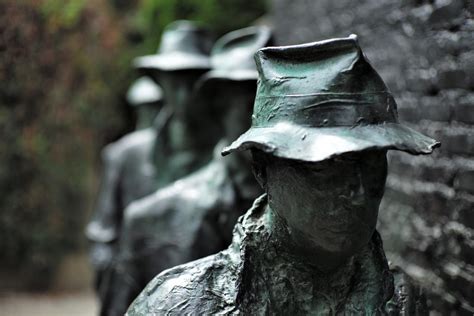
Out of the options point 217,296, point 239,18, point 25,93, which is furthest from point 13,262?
point 217,296

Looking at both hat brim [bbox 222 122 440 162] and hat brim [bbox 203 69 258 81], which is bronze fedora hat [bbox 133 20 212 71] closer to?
hat brim [bbox 203 69 258 81]

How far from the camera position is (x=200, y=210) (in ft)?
11.8

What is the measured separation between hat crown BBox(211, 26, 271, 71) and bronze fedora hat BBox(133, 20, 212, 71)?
1.35 ft

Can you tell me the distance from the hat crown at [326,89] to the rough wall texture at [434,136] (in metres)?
1.81

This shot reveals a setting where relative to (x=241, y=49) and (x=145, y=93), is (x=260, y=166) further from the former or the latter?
(x=145, y=93)

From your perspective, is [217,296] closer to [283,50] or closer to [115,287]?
[283,50]

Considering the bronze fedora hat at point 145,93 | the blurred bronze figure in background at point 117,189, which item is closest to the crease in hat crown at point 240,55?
the blurred bronze figure in background at point 117,189

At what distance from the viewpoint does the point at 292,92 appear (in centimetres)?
175

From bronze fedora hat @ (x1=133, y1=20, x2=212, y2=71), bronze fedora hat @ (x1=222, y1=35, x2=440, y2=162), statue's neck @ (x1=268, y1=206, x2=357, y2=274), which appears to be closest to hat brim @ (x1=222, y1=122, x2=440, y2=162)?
bronze fedora hat @ (x1=222, y1=35, x2=440, y2=162)

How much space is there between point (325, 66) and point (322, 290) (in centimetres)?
59

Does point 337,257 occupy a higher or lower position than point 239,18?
higher

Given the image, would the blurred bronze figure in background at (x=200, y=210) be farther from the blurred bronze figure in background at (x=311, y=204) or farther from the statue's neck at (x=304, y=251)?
the statue's neck at (x=304, y=251)

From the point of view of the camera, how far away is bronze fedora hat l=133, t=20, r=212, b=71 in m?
4.75

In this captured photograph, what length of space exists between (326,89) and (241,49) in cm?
239
